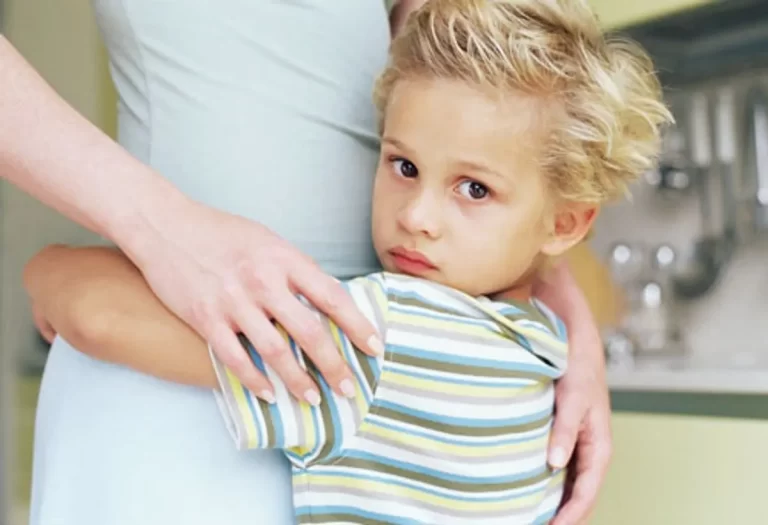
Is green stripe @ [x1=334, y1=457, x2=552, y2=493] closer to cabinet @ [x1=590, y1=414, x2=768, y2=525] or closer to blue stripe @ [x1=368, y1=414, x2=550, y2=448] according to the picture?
blue stripe @ [x1=368, y1=414, x2=550, y2=448]

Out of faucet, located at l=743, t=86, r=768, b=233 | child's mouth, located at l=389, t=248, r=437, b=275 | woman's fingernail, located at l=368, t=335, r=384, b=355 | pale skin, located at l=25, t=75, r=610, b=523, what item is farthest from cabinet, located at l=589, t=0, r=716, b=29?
woman's fingernail, located at l=368, t=335, r=384, b=355

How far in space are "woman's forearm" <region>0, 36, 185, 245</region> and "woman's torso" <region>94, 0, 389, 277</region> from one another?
110 millimetres

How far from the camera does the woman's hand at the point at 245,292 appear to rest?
593 mm

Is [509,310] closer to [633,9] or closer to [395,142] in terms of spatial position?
[395,142]

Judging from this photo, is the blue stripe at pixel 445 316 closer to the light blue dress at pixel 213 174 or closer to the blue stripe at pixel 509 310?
the blue stripe at pixel 509 310

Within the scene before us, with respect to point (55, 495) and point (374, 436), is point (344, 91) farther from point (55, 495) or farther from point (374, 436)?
point (55, 495)

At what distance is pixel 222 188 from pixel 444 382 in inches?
9.7

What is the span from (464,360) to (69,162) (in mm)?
320

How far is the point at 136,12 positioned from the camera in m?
0.72

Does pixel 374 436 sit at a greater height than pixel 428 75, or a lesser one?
lesser

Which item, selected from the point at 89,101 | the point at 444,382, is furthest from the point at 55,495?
the point at 89,101

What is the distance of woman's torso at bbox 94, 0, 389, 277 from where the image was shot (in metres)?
0.72

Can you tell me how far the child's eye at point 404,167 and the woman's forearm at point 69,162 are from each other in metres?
0.21

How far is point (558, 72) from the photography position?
28.2 inches
